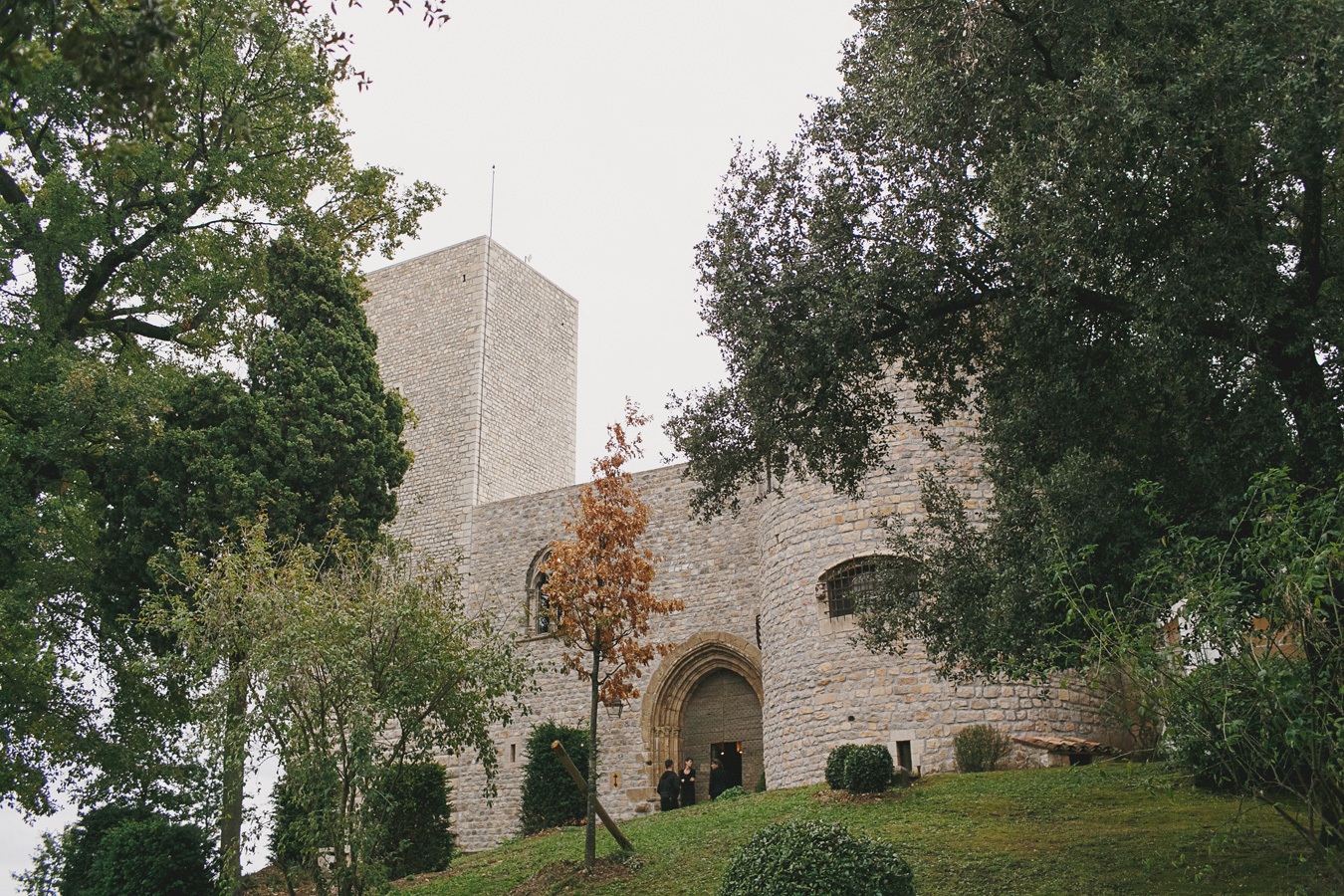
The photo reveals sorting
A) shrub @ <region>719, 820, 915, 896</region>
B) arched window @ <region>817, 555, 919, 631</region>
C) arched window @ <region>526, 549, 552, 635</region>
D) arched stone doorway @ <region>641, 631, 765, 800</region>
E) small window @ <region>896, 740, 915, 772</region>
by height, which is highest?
arched window @ <region>526, 549, 552, 635</region>

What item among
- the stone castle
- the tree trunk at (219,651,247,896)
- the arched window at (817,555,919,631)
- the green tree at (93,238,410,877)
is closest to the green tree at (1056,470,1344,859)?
the stone castle

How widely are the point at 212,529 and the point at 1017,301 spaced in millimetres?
9276

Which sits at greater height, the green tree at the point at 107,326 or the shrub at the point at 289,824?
the green tree at the point at 107,326

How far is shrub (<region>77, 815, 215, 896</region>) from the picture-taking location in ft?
39.9

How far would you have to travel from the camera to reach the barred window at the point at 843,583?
15.2 meters

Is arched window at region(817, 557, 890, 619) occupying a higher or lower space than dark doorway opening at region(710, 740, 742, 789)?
higher

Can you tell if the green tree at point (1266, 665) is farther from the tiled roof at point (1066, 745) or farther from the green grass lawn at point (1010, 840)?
the tiled roof at point (1066, 745)

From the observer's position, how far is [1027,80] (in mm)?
9180

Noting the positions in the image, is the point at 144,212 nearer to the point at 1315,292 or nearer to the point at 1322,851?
the point at 1315,292

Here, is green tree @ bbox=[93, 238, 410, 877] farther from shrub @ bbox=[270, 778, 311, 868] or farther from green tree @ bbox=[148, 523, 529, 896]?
green tree @ bbox=[148, 523, 529, 896]

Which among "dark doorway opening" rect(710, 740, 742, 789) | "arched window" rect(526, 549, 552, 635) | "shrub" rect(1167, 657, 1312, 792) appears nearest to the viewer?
"shrub" rect(1167, 657, 1312, 792)

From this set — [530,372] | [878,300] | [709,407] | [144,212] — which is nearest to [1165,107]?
[878,300]

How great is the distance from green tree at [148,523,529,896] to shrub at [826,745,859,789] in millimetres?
4119

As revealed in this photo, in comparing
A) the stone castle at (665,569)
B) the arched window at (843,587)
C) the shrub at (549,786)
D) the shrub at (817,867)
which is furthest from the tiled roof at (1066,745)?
the shrub at (549,786)
